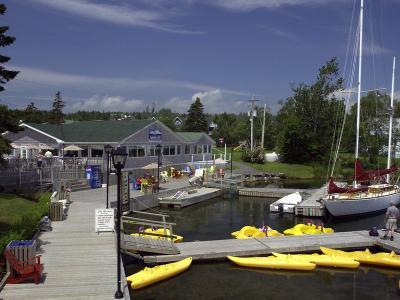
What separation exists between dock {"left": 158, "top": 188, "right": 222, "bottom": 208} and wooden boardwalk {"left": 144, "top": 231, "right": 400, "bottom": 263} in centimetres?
1455

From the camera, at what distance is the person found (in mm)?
21141

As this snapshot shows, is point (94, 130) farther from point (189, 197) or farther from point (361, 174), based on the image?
point (361, 174)

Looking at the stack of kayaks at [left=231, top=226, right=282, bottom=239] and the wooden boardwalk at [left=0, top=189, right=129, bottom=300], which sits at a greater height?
the wooden boardwalk at [left=0, top=189, right=129, bottom=300]

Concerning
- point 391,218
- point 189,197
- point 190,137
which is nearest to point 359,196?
point 391,218

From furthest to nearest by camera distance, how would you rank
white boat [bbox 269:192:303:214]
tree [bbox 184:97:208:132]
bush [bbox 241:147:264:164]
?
tree [bbox 184:97:208:132] → bush [bbox 241:147:264:164] → white boat [bbox 269:192:303:214]

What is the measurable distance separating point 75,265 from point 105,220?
14.6ft

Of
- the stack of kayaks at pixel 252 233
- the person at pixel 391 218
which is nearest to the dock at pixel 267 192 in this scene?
the stack of kayaks at pixel 252 233

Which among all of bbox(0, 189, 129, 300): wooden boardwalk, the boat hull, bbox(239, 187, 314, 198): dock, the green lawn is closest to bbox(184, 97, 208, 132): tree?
bbox(239, 187, 314, 198): dock

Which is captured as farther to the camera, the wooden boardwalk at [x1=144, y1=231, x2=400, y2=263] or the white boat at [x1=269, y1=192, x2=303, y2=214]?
the white boat at [x1=269, y1=192, x2=303, y2=214]

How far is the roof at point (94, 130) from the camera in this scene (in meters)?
45.5

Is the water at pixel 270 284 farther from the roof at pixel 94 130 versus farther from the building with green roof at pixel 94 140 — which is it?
the roof at pixel 94 130

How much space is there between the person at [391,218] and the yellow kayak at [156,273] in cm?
985

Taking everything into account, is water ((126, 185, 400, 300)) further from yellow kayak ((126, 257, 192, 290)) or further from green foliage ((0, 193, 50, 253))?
green foliage ((0, 193, 50, 253))

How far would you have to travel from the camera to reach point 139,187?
126 feet
